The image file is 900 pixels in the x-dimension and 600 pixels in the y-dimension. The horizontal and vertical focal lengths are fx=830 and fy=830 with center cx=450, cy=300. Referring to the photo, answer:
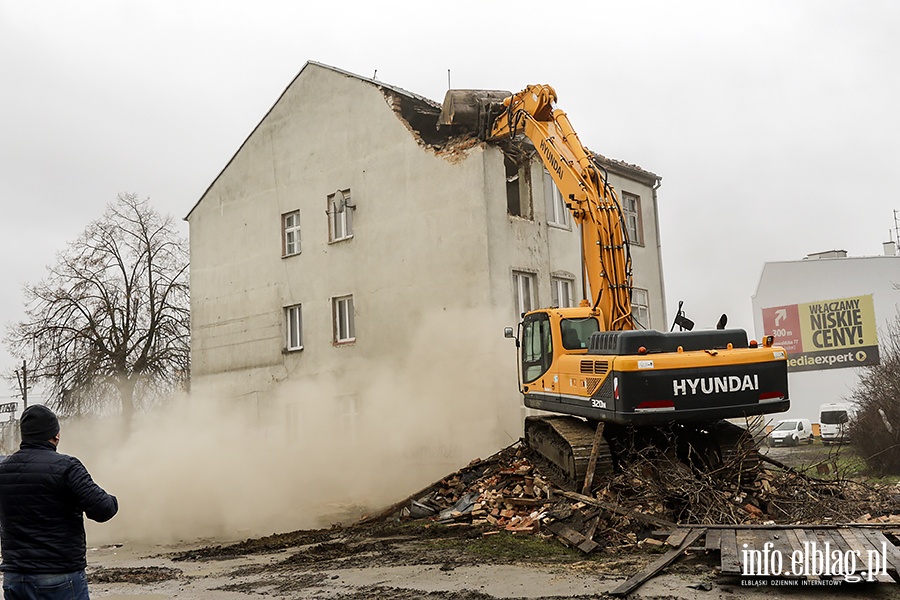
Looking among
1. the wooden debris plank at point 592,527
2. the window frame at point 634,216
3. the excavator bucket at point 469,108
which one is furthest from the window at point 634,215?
the wooden debris plank at point 592,527

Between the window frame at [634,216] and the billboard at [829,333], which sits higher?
the window frame at [634,216]

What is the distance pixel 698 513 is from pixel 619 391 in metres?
1.78

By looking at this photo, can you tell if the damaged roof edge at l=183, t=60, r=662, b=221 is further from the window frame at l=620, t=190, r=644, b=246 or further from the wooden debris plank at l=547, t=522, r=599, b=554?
the wooden debris plank at l=547, t=522, r=599, b=554

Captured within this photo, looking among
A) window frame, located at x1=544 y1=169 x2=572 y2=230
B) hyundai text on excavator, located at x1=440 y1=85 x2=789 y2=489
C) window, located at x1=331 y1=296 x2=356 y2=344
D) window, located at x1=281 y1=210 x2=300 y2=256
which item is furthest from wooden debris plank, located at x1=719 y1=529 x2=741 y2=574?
window, located at x1=281 y1=210 x2=300 y2=256

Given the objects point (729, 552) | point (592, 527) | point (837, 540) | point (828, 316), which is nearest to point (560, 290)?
point (592, 527)

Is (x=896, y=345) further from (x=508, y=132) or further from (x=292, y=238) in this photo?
(x=292, y=238)

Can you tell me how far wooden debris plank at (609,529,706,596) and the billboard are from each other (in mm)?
47990

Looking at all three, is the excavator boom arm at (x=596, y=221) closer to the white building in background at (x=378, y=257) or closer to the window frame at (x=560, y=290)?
the white building in background at (x=378, y=257)

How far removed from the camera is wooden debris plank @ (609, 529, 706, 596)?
297 inches

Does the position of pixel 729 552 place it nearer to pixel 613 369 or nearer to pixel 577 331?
pixel 613 369

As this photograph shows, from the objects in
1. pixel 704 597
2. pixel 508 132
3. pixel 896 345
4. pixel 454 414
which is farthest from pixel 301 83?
pixel 704 597

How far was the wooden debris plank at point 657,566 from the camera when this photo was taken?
7.53 meters

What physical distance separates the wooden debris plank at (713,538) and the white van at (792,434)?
30823 mm

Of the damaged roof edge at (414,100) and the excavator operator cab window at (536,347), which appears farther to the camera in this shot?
the damaged roof edge at (414,100)
